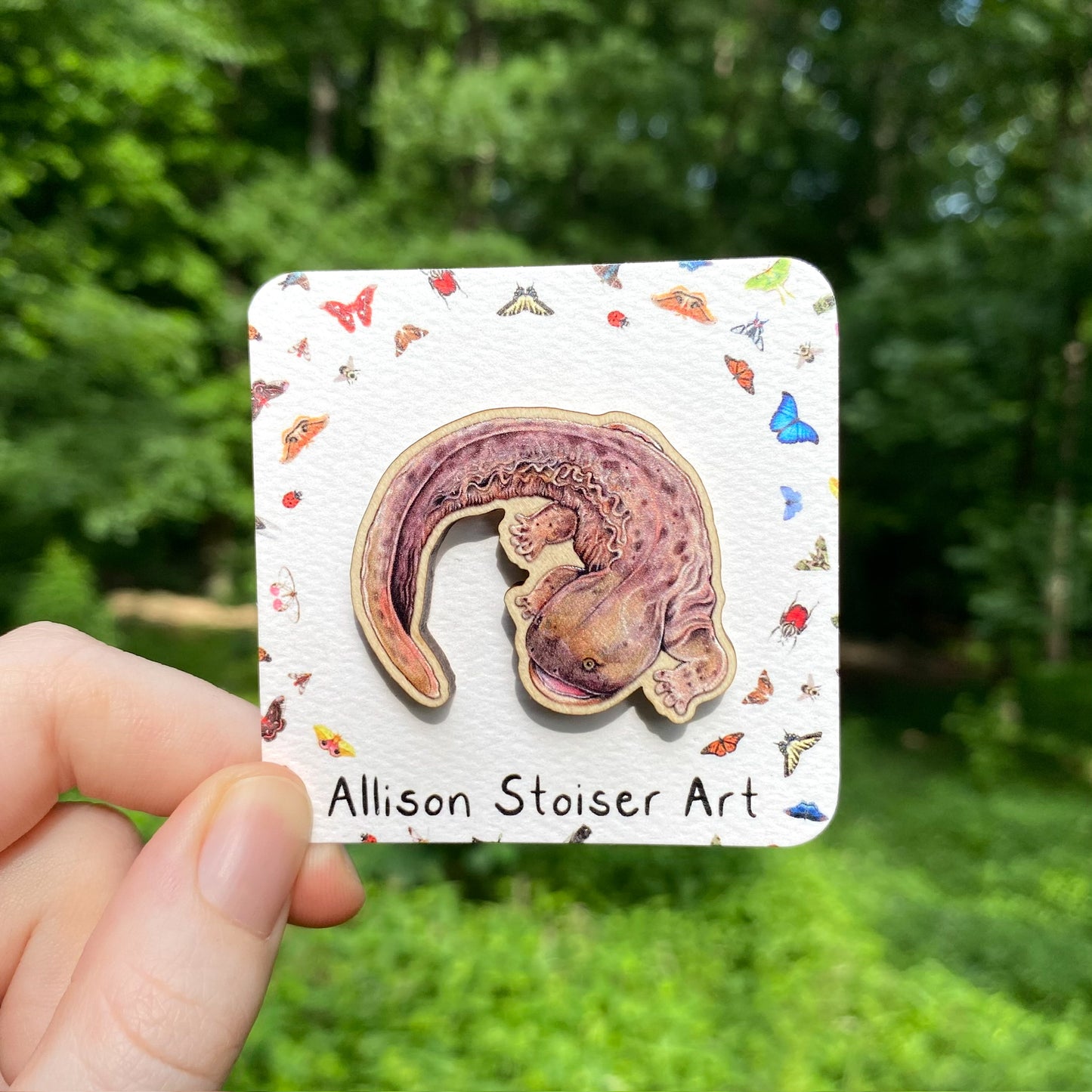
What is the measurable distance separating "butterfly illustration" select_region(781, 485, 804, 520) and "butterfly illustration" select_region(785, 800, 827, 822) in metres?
0.43

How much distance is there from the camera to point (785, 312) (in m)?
1.13

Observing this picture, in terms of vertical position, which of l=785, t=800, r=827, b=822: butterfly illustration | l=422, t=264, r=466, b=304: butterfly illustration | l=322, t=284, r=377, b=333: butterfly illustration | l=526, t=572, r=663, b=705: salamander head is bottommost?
l=785, t=800, r=827, b=822: butterfly illustration

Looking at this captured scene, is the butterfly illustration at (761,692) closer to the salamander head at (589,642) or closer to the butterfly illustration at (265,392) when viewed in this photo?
the salamander head at (589,642)

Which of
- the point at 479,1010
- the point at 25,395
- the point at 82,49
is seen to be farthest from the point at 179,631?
the point at 479,1010

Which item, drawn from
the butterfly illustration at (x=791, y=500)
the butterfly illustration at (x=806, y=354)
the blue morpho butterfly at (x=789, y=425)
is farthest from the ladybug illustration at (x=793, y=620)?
the butterfly illustration at (x=806, y=354)

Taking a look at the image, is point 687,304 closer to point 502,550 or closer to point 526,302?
point 526,302

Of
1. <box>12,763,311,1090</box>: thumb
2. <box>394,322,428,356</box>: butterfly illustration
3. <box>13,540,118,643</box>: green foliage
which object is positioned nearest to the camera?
<box>12,763,311,1090</box>: thumb

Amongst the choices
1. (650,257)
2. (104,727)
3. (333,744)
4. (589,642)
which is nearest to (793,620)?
(589,642)

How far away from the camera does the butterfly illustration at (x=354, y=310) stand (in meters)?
1.15

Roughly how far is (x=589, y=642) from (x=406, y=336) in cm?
53

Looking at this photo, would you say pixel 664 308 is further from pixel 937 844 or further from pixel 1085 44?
pixel 1085 44

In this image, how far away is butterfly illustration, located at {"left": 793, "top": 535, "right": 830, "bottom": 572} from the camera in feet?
3.71

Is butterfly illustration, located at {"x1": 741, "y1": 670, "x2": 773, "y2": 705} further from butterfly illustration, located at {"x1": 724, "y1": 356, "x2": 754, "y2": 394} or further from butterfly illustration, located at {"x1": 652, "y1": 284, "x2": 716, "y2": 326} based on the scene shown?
butterfly illustration, located at {"x1": 652, "y1": 284, "x2": 716, "y2": 326}

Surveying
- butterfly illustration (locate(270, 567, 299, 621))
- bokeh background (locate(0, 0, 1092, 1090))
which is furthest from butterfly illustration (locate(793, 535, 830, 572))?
bokeh background (locate(0, 0, 1092, 1090))
